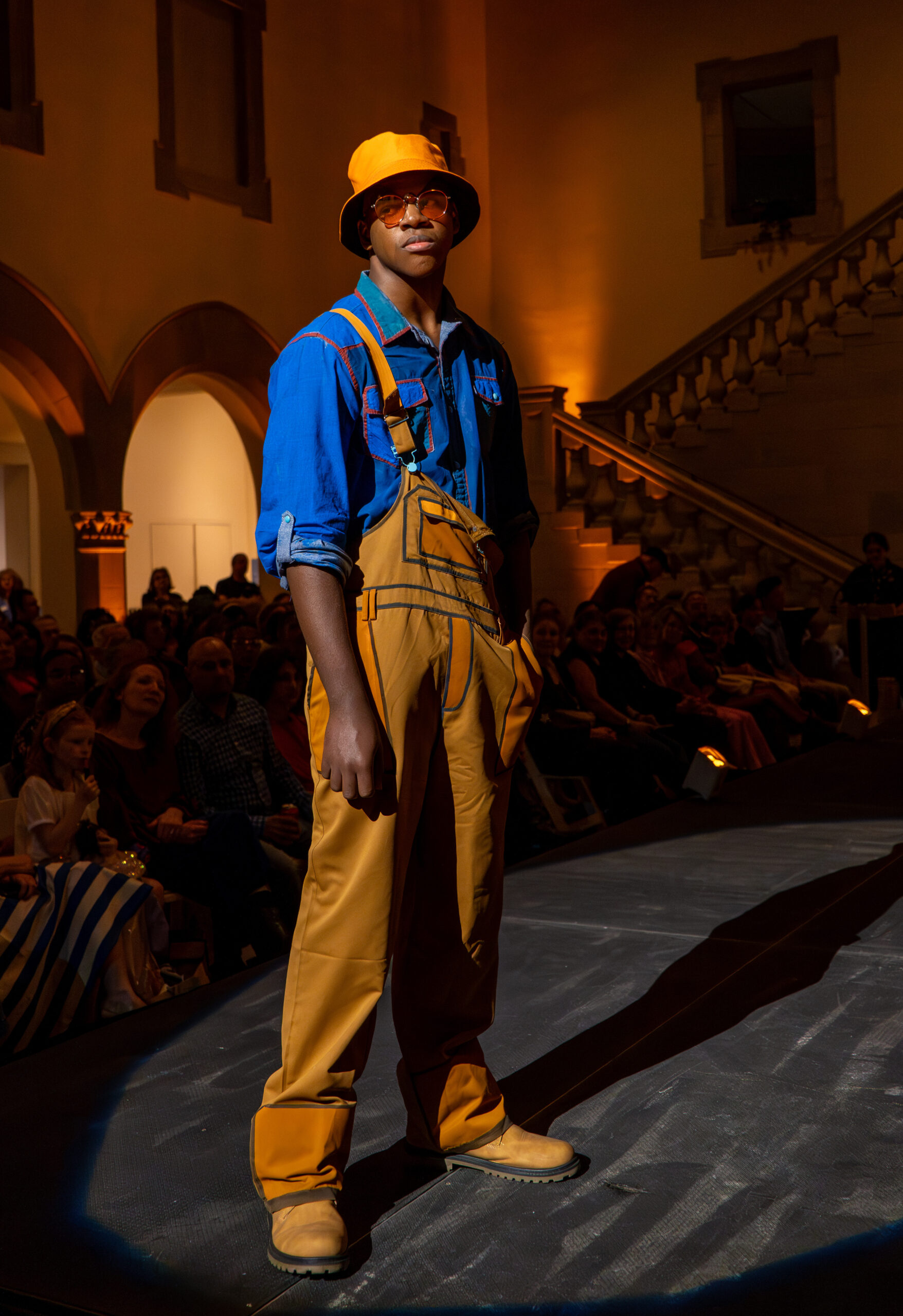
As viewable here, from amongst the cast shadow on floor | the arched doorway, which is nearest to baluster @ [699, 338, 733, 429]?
the arched doorway

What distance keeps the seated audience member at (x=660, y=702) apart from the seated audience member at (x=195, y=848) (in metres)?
3.10

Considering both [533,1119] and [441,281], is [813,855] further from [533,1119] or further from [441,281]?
[441,281]

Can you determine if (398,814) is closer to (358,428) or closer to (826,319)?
(358,428)

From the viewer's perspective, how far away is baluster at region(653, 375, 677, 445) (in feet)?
43.3

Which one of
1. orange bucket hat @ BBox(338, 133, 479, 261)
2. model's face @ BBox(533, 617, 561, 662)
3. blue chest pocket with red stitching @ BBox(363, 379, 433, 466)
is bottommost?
model's face @ BBox(533, 617, 561, 662)

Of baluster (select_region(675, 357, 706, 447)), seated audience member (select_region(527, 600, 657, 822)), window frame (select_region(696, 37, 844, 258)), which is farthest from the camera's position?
window frame (select_region(696, 37, 844, 258))

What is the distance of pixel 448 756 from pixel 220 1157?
0.81 metres

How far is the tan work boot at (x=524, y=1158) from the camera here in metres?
2.17

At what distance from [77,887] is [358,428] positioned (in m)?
2.00

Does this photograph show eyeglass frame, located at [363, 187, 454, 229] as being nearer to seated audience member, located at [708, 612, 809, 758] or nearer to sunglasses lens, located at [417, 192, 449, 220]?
sunglasses lens, located at [417, 192, 449, 220]

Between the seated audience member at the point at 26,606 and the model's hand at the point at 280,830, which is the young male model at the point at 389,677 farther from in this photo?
the seated audience member at the point at 26,606

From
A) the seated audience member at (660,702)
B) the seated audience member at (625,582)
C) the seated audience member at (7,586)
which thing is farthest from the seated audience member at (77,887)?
the seated audience member at (7,586)

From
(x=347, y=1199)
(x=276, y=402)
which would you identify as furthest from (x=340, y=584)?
(x=347, y=1199)

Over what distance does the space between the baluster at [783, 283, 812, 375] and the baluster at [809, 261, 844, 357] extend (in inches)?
3.2
